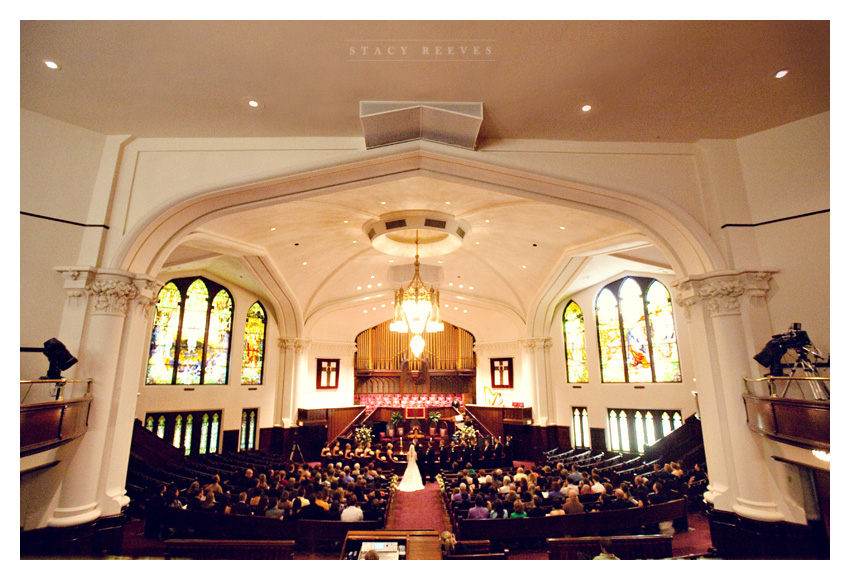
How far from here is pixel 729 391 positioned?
16.5 ft

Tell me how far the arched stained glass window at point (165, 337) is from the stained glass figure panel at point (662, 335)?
14.4m

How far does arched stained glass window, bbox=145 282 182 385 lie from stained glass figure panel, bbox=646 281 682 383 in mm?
14392

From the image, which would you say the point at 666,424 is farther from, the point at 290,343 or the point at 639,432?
the point at 290,343

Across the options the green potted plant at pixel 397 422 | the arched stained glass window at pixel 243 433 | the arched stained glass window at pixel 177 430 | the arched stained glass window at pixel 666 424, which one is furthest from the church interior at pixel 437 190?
the green potted plant at pixel 397 422

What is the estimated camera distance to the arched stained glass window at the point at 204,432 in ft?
40.5

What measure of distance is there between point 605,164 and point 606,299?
8.92 m

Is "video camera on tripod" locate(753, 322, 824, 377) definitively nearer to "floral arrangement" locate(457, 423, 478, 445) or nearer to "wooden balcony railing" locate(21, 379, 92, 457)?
"wooden balcony railing" locate(21, 379, 92, 457)

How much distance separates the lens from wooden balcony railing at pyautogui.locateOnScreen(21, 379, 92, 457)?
12.4ft

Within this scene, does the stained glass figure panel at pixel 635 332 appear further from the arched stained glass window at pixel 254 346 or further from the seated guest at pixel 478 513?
the arched stained glass window at pixel 254 346

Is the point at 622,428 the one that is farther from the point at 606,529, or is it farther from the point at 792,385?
the point at 792,385

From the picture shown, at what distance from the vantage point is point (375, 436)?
1611 cm

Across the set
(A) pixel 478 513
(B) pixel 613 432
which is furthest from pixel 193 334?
(B) pixel 613 432

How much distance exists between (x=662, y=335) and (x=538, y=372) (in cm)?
409

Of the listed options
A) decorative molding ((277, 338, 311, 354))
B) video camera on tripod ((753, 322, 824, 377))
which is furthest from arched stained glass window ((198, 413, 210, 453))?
video camera on tripod ((753, 322, 824, 377))
